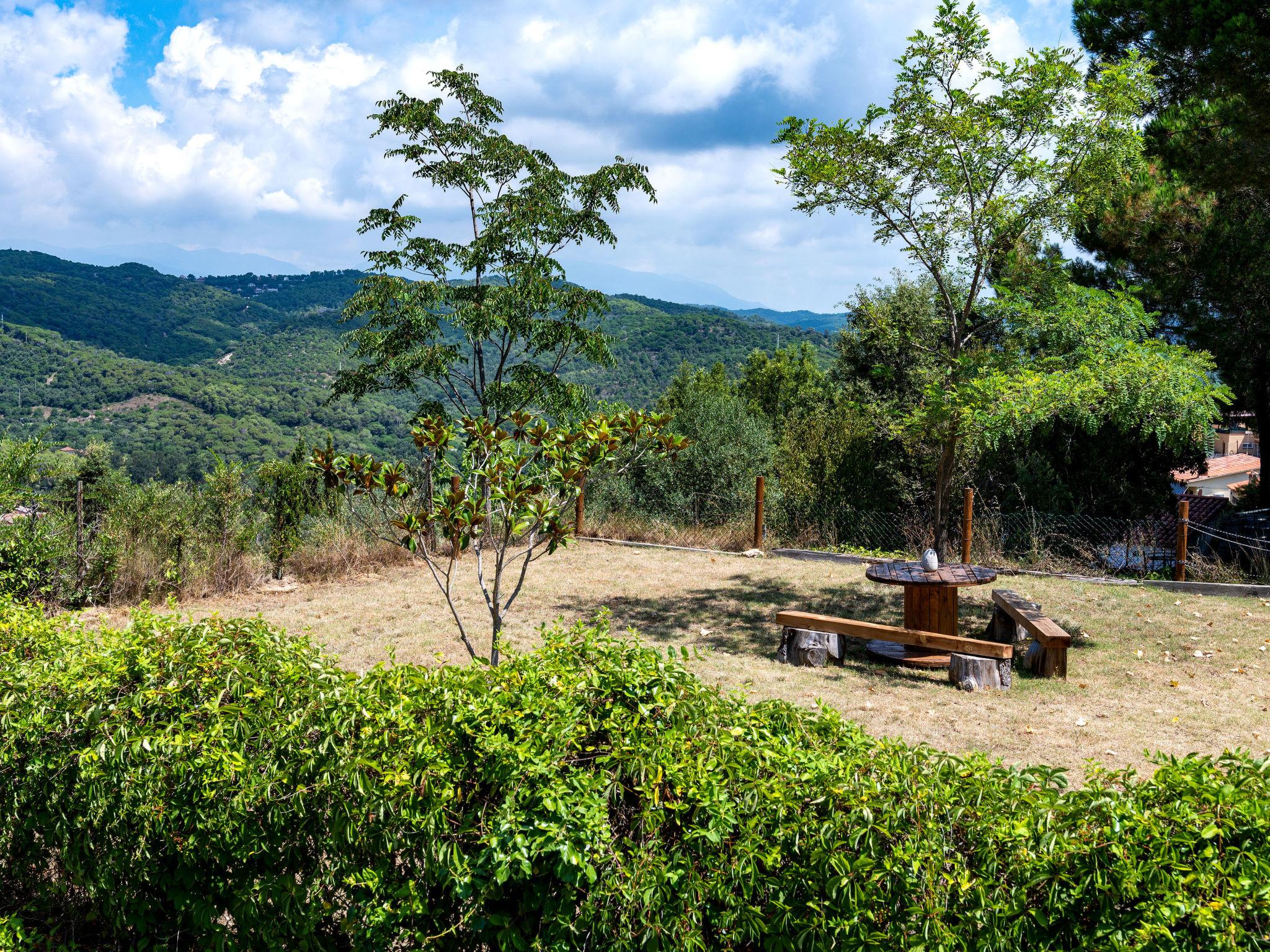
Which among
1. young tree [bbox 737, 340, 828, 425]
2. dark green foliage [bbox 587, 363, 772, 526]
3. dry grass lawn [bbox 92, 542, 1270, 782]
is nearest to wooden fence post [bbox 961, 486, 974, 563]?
dry grass lawn [bbox 92, 542, 1270, 782]

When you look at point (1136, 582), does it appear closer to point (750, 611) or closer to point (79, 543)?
point (750, 611)

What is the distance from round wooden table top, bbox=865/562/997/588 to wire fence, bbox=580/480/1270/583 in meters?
3.77

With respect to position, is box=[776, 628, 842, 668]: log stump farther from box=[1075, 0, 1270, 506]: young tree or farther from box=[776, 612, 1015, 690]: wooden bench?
box=[1075, 0, 1270, 506]: young tree

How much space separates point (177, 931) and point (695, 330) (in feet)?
245

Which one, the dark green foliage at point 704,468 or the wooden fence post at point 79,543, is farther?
the dark green foliage at point 704,468

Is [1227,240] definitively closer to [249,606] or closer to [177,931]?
[249,606]

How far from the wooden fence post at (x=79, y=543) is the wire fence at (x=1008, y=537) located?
7187 millimetres

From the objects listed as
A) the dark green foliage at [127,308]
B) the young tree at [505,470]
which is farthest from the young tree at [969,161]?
the dark green foliage at [127,308]

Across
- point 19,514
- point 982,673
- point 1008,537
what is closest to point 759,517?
point 1008,537

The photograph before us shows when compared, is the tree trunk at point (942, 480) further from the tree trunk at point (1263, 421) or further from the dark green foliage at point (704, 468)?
the tree trunk at point (1263, 421)

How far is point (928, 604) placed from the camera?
7367 mm

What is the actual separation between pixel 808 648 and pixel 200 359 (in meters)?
83.3

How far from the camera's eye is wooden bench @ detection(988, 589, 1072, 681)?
6.67m

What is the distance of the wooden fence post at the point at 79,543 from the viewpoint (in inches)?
332
